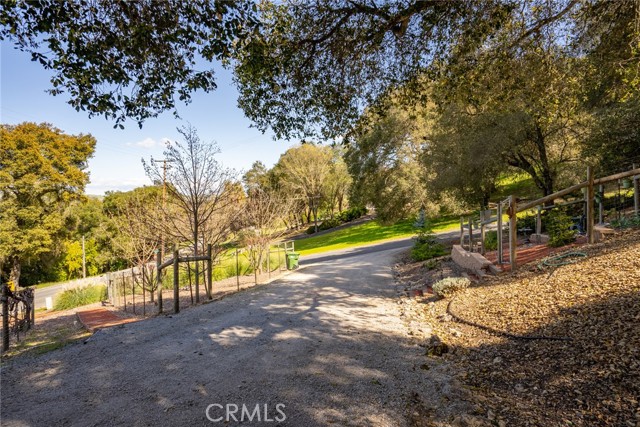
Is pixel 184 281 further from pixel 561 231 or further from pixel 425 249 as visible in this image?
pixel 561 231

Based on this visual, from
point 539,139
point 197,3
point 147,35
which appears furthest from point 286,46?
point 539,139

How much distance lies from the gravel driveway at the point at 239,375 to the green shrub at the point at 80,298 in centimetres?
970

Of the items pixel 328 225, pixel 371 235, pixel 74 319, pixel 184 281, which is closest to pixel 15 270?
pixel 184 281

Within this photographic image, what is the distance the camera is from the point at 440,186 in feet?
54.9

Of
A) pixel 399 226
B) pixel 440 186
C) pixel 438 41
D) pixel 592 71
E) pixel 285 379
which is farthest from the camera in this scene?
pixel 399 226

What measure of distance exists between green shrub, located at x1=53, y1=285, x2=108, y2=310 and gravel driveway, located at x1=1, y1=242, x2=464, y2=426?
9.70m

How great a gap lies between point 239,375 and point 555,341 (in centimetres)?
330

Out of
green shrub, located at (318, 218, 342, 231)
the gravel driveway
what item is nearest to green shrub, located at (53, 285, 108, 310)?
the gravel driveway

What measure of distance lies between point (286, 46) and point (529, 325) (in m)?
5.20

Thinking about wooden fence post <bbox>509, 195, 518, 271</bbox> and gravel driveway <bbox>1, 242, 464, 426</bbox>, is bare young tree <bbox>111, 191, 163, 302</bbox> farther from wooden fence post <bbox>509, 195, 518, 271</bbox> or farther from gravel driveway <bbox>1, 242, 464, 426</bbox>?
wooden fence post <bbox>509, 195, 518, 271</bbox>

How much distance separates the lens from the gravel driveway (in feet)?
9.80

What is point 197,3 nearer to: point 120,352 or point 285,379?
point 285,379

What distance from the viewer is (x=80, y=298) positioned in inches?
563

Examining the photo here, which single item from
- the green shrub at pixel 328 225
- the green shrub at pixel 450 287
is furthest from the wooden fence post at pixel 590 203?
the green shrub at pixel 328 225
